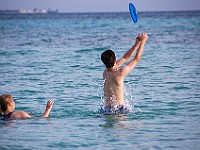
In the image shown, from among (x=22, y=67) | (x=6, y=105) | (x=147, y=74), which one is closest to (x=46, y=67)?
(x=22, y=67)

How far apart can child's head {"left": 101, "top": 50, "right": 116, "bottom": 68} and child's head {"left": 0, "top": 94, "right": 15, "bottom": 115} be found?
172 centimetres

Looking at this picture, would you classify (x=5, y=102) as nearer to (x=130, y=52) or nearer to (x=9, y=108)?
(x=9, y=108)

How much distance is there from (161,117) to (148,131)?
1290mm

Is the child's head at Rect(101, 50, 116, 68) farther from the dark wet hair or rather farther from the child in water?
the dark wet hair

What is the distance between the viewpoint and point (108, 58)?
9375 mm

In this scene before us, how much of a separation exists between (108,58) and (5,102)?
6.28 ft

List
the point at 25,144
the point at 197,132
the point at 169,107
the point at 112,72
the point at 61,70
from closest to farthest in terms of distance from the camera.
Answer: the point at 25,144 < the point at 197,132 < the point at 112,72 < the point at 169,107 < the point at 61,70

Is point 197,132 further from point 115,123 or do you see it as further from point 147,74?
point 147,74

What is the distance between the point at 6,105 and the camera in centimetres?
952

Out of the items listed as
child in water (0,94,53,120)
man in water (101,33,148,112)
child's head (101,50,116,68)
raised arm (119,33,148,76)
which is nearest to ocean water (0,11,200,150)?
child in water (0,94,53,120)

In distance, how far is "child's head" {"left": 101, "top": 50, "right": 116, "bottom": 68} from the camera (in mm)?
9305

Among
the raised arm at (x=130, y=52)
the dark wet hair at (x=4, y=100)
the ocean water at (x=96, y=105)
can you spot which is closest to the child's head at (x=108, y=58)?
the raised arm at (x=130, y=52)

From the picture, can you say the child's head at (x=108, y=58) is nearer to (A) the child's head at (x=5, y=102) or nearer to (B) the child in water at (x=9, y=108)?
(B) the child in water at (x=9, y=108)

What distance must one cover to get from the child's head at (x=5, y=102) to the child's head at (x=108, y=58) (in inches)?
67.7
